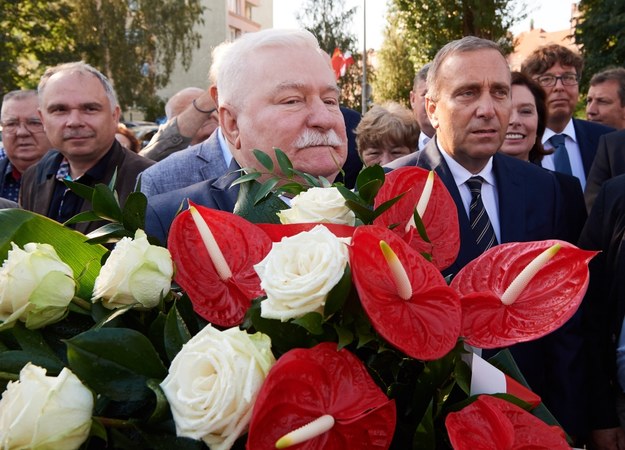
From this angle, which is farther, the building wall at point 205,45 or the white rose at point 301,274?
the building wall at point 205,45

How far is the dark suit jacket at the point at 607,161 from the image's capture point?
389 centimetres

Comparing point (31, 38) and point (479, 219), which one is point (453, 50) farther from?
point (31, 38)

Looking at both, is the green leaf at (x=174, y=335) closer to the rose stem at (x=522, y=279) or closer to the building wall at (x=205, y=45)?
the rose stem at (x=522, y=279)

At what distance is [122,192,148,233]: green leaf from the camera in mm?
1122

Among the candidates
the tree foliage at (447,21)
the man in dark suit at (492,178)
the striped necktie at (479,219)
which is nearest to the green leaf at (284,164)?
the man in dark suit at (492,178)

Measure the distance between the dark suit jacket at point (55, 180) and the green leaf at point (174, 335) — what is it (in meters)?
2.74

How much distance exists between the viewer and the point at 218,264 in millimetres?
1033

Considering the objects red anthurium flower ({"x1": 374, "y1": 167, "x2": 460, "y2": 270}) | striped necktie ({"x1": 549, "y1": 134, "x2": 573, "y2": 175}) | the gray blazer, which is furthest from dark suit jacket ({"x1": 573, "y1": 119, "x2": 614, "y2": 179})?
red anthurium flower ({"x1": 374, "y1": 167, "x2": 460, "y2": 270})

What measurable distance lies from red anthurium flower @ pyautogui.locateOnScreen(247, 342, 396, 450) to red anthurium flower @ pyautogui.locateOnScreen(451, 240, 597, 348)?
0.64ft

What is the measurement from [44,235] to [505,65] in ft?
8.15

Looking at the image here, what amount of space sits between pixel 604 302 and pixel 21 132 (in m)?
4.53

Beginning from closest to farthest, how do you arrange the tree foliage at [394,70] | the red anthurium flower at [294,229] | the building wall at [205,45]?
the red anthurium flower at [294,229] → the tree foliage at [394,70] → the building wall at [205,45]

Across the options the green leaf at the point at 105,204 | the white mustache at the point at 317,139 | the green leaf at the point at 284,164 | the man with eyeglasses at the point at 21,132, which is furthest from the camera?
the man with eyeglasses at the point at 21,132

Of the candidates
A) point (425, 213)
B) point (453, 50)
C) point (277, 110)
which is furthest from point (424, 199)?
point (453, 50)
